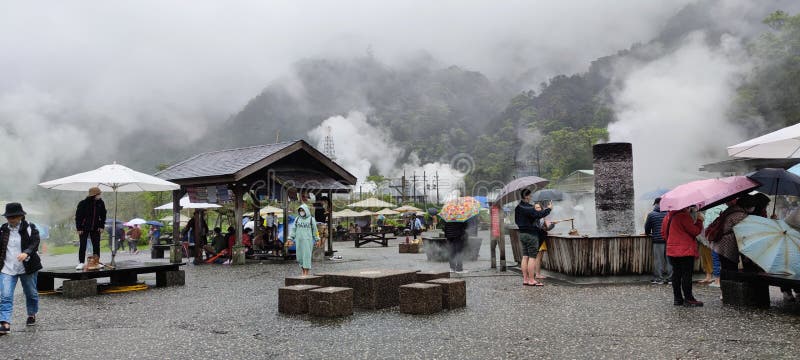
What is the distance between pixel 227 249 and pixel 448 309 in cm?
1090

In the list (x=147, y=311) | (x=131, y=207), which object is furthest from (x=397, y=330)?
(x=131, y=207)

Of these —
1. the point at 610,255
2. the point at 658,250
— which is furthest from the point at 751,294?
the point at 610,255

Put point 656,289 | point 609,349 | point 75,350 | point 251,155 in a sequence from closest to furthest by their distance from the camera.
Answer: point 609,349, point 75,350, point 656,289, point 251,155

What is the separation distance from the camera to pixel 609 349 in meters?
5.26

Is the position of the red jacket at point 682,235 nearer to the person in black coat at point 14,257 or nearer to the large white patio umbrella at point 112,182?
the person in black coat at point 14,257

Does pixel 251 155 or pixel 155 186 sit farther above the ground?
pixel 251 155

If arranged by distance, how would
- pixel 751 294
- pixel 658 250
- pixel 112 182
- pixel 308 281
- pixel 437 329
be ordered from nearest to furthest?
pixel 437 329 < pixel 751 294 < pixel 308 281 < pixel 658 250 < pixel 112 182

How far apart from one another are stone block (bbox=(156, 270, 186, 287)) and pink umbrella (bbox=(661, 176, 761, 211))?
890 centimetres

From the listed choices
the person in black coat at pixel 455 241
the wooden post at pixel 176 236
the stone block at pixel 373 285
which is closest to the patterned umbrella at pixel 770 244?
the stone block at pixel 373 285

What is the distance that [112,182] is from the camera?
10414 mm

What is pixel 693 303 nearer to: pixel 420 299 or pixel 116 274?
pixel 420 299

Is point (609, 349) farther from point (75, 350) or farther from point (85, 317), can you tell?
point (85, 317)

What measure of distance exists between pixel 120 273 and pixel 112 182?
1726 millimetres

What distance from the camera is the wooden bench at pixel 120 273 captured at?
9797mm
